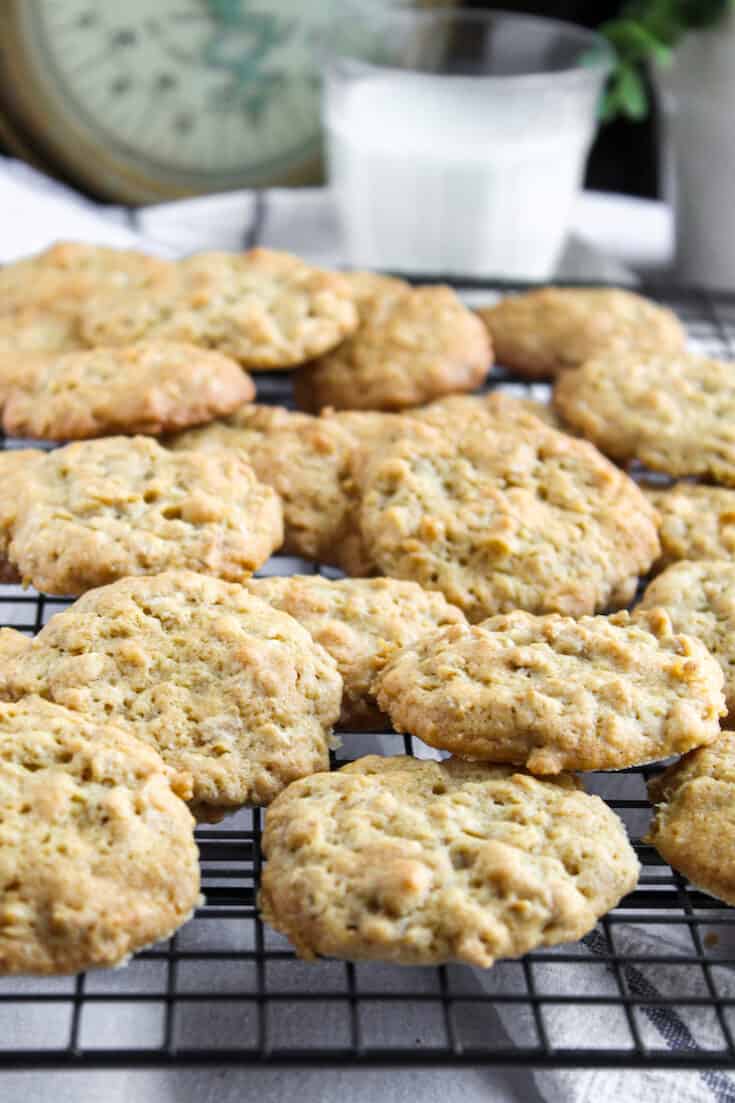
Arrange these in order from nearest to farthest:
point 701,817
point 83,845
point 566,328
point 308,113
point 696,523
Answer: point 83,845
point 701,817
point 696,523
point 566,328
point 308,113

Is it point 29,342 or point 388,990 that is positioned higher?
point 29,342

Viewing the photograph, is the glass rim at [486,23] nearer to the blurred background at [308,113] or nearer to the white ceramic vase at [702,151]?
the blurred background at [308,113]

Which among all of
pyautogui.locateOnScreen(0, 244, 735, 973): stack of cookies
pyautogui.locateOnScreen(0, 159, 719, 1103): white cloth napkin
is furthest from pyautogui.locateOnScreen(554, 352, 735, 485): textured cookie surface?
pyautogui.locateOnScreen(0, 159, 719, 1103): white cloth napkin

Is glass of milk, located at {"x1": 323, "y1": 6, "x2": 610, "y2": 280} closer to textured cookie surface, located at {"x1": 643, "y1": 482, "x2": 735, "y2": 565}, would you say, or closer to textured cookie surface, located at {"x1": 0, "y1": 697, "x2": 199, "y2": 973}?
textured cookie surface, located at {"x1": 643, "y1": 482, "x2": 735, "y2": 565}

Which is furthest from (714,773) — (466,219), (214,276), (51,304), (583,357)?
(466,219)

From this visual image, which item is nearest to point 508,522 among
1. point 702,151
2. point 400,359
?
point 400,359

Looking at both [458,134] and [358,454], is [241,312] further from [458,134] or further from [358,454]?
[458,134]

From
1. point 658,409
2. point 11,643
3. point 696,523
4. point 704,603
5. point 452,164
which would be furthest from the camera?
point 452,164
